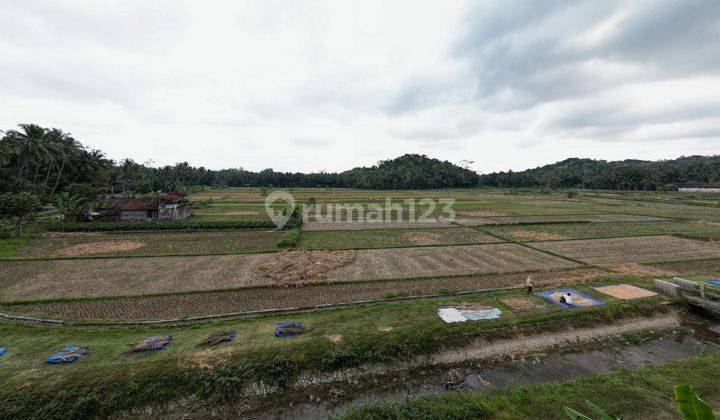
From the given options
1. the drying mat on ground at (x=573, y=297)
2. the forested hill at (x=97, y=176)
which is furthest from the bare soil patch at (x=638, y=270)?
the forested hill at (x=97, y=176)

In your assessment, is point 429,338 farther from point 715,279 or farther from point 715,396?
point 715,279

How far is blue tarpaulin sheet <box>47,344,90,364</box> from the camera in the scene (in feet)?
33.1

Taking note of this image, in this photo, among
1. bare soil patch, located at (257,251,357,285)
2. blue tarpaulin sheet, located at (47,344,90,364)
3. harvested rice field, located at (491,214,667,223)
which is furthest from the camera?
harvested rice field, located at (491,214,667,223)

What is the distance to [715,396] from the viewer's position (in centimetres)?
871

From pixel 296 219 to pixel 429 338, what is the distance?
94.6 ft

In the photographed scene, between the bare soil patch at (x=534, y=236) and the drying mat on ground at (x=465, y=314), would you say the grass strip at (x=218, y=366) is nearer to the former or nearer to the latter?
the drying mat on ground at (x=465, y=314)

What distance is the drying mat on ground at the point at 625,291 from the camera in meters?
15.2

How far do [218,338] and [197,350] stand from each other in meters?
0.79

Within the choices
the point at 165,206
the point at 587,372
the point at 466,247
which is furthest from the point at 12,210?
the point at 587,372

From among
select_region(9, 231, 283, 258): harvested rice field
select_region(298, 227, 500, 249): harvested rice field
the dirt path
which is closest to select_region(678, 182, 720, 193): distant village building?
select_region(298, 227, 500, 249): harvested rice field

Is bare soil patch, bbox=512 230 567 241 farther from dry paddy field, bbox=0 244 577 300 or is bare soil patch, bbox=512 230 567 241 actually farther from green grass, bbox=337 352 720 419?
green grass, bbox=337 352 720 419

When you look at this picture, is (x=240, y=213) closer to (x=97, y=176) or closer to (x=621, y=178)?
(x=97, y=176)

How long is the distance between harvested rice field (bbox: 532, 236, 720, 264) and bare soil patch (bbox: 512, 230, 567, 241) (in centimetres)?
160

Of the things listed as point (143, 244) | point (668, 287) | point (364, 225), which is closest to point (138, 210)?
point (143, 244)
